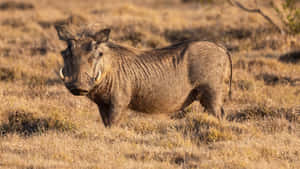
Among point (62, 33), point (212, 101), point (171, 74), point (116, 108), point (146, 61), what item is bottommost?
point (212, 101)

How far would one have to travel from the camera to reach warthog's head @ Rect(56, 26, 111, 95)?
541 cm

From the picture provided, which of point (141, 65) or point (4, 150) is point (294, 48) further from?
point (4, 150)

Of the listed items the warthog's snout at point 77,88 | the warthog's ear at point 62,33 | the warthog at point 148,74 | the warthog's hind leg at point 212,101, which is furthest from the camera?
the warthog's hind leg at point 212,101

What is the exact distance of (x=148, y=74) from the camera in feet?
20.8

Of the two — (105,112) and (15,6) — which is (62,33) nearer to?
(105,112)

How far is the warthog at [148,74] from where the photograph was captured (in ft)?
18.7

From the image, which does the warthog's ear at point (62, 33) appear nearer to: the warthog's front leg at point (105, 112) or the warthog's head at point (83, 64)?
the warthog's head at point (83, 64)

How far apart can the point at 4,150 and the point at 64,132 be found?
856 mm

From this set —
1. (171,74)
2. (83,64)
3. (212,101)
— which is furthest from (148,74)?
(83,64)

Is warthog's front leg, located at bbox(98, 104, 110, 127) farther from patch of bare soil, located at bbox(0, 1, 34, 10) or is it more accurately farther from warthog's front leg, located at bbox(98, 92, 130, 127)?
patch of bare soil, located at bbox(0, 1, 34, 10)

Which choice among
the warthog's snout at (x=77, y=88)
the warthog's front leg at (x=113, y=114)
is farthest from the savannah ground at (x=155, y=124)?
the warthog's snout at (x=77, y=88)

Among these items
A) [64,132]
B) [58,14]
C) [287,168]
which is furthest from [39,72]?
[58,14]

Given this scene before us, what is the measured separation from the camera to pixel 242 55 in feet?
36.8

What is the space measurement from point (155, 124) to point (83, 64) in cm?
155
